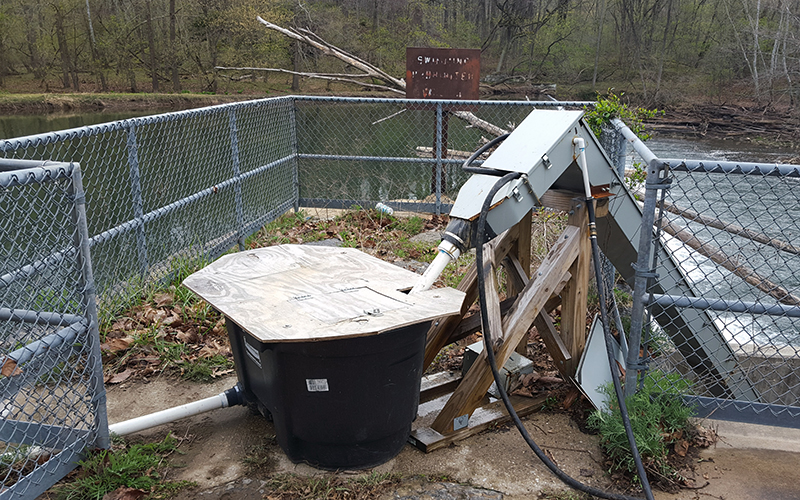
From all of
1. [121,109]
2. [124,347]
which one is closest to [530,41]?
[121,109]

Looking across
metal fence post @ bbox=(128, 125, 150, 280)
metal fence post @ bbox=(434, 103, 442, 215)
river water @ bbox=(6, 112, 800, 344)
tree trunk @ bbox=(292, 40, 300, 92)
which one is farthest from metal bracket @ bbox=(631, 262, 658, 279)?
tree trunk @ bbox=(292, 40, 300, 92)

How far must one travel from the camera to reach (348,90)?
42.9 meters

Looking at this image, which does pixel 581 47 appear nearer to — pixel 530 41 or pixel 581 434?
pixel 530 41

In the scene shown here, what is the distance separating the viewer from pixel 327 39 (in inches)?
1742

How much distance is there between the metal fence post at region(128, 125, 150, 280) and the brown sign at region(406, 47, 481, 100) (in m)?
5.50

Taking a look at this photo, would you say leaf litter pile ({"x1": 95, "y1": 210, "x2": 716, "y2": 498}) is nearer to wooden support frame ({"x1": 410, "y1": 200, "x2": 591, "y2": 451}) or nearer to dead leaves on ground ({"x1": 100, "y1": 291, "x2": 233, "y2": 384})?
dead leaves on ground ({"x1": 100, "y1": 291, "x2": 233, "y2": 384})

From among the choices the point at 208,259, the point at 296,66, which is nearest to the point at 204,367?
the point at 208,259

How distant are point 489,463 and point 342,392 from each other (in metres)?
1.02

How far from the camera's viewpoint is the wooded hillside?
134ft

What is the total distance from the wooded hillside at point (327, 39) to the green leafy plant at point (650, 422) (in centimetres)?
3666

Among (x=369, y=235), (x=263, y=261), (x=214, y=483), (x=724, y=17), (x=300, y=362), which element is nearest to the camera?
(x=300, y=362)

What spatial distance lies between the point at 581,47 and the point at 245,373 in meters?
50.7

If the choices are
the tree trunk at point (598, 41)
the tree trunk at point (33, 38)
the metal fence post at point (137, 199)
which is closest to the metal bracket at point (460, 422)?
the metal fence post at point (137, 199)

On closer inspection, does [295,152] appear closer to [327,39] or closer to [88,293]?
[88,293]
